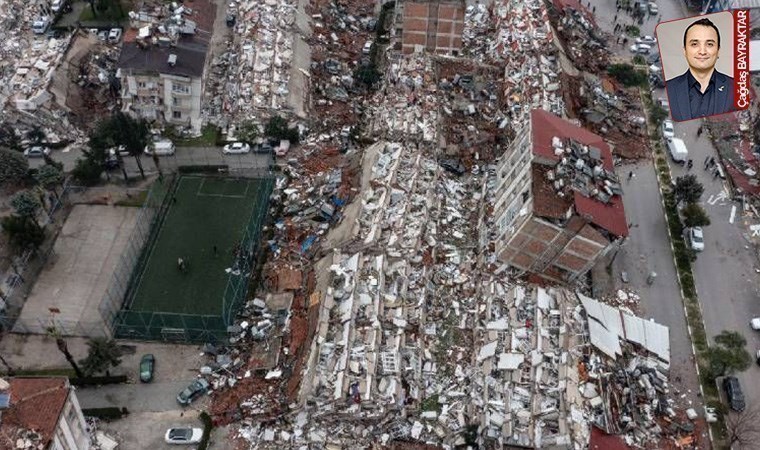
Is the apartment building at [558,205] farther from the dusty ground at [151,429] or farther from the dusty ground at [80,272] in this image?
the dusty ground at [80,272]

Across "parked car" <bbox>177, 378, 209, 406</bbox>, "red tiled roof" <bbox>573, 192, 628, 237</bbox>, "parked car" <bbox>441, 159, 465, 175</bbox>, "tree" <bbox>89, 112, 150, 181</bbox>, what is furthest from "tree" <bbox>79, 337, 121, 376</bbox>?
"red tiled roof" <bbox>573, 192, 628, 237</bbox>

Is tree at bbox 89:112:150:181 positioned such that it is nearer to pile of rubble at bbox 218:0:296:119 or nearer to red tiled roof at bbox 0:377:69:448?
pile of rubble at bbox 218:0:296:119

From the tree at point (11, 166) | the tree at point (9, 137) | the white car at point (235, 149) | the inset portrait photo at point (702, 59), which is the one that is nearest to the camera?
the inset portrait photo at point (702, 59)

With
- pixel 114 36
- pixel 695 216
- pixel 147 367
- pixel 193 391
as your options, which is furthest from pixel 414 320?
pixel 114 36

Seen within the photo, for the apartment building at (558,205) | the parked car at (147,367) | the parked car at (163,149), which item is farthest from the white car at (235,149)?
the apartment building at (558,205)

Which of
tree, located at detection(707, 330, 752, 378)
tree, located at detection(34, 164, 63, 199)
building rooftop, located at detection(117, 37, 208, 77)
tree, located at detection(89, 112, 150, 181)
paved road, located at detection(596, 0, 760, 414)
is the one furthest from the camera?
building rooftop, located at detection(117, 37, 208, 77)

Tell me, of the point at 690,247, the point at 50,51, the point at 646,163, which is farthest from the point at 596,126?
the point at 50,51
